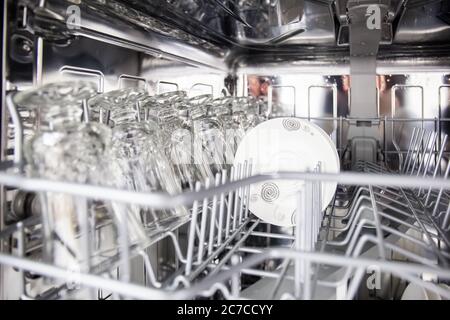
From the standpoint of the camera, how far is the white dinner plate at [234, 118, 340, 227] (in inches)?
29.2

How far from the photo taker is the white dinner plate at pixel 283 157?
74 centimetres

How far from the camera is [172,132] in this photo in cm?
73

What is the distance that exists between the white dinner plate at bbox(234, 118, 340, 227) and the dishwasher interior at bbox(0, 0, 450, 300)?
30 millimetres

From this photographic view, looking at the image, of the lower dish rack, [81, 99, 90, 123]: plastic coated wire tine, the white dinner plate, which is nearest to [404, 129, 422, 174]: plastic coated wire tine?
the lower dish rack

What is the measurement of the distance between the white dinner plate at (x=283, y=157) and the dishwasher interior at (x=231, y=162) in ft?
0.10

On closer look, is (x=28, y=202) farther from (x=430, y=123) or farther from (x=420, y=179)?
(x=430, y=123)

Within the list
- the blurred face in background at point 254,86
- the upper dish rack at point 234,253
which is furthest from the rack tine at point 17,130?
the blurred face in background at point 254,86

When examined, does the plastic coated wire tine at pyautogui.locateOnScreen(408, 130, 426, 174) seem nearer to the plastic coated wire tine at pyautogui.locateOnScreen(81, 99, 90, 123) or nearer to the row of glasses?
the row of glasses

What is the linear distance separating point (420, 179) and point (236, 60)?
3.05 feet

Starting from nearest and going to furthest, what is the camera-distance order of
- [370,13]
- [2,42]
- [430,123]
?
1. [2,42]
2. [370,13]
3. [430,123]

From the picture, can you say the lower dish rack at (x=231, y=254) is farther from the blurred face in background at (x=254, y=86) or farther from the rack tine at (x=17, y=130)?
the blurred face in background at (x=254, y=86)

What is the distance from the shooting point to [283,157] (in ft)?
2.49
